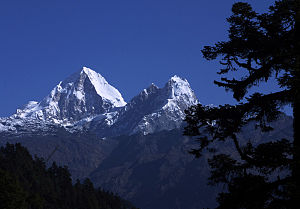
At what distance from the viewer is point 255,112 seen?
14594 mm

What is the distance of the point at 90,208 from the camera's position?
7082 inches

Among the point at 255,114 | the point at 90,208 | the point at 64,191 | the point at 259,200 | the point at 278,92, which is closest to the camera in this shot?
the point at 259,200

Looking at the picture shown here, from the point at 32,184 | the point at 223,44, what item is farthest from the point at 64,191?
the point at 223,44

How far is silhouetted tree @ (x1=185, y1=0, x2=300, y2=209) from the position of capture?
510 inches

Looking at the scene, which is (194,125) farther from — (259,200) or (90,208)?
(90,208)

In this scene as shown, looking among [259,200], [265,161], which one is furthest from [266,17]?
[259,200]

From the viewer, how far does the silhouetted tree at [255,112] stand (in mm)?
12945

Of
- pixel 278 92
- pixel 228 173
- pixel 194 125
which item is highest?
pixel 278 92

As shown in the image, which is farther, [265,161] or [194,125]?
[194,125]

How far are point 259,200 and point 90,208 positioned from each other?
172673 millimetres

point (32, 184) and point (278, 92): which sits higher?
point (32, 184)

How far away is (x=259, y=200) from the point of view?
42.3ft

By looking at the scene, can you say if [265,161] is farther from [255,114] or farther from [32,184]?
[32,184]

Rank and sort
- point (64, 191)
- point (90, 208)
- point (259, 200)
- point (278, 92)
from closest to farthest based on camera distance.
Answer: point (259, 200)
point (278, 92)
point (90, 208)
point (64, 191)
